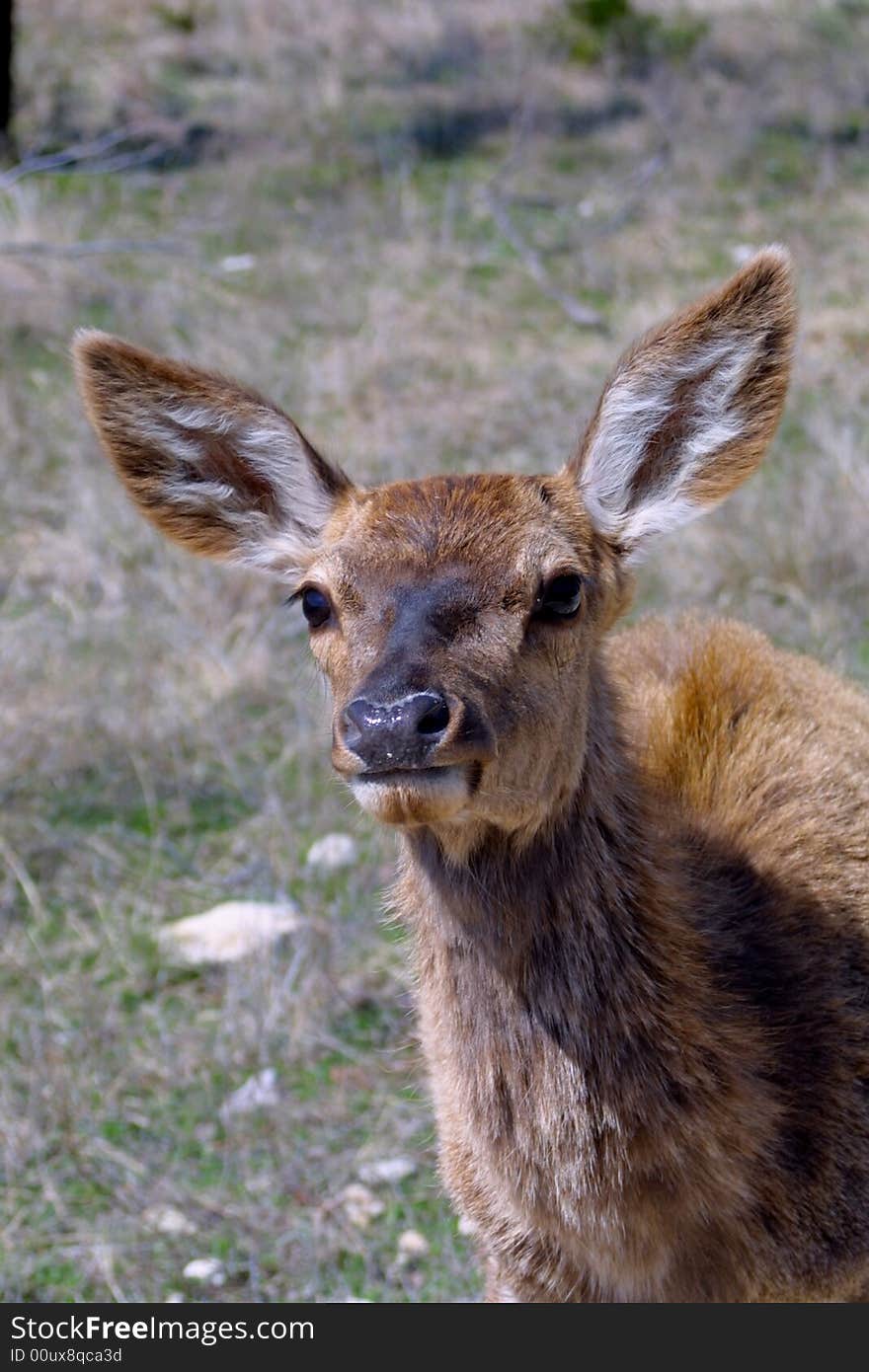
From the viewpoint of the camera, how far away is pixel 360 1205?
4.88 metres

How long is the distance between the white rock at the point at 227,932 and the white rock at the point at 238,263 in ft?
21.1

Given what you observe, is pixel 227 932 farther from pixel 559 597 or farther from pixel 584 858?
pixel 559 597

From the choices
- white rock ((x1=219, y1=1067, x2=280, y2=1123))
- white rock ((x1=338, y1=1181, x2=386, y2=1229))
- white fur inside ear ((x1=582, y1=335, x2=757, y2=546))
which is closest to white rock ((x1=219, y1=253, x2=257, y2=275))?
white rock ((x1=219, y1=1067, x2=280, y2=1123))

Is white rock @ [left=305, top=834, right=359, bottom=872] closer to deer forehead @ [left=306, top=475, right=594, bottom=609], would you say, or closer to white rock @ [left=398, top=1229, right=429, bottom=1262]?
white rock @ [left=398, top=1229, right=429, bottom=1262]

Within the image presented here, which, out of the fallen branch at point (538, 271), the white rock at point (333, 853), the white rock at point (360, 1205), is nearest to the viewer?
the white rock at point (360, 1205)

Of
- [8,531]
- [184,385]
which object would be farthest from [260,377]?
[184,385]

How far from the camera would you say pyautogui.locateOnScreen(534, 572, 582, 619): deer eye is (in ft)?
11.0

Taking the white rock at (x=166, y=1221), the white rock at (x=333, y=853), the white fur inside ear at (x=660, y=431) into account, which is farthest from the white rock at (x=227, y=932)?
the white fur inside ear at (x=660, y=431)

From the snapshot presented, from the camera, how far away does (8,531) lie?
9.00 meters

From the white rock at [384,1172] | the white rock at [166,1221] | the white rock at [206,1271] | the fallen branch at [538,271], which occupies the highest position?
the white rock at [206,1271]

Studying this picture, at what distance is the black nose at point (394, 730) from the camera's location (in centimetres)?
287

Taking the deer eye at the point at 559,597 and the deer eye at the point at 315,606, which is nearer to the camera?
the deer eye at the point at 559,597

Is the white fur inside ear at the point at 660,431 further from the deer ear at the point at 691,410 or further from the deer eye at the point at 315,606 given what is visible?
the deer eye at the point at 315,606

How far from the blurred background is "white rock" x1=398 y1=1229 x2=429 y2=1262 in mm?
13
